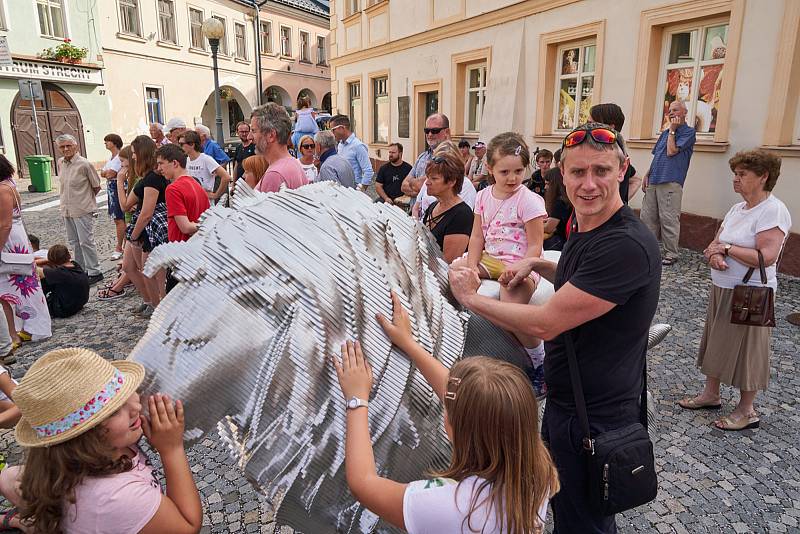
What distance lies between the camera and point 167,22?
872 inches

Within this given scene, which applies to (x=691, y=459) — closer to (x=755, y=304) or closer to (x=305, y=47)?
(x=755, y=304)

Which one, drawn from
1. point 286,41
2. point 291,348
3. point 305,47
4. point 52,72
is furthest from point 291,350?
point 305,47

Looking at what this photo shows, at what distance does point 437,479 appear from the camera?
46.9 inches

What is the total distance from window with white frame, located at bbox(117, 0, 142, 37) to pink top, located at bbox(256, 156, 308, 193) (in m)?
20.7

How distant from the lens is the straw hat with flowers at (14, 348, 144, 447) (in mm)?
1232

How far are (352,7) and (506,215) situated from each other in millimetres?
15423

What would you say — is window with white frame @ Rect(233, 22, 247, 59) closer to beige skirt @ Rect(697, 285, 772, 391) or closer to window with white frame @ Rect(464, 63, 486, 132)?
window with white frame @ Rect(464, 63, 486, 132)

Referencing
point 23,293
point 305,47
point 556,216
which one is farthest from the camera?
point 305,47

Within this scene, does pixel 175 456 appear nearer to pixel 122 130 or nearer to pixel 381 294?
pixel 381 294

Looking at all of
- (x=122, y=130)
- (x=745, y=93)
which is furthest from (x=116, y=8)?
(x=745, y=93)

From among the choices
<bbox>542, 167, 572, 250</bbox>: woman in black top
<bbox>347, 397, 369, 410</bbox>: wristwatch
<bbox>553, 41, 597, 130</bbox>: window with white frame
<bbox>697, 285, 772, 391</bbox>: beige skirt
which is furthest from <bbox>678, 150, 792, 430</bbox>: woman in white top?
<bbox>553, 41, 597, 130</bbox>: window with white frame

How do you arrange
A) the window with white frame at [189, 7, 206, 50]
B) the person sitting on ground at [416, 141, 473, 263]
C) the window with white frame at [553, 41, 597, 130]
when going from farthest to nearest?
1. the window with white frame at [189, 7, 206, 50]
2. the window with white frame at [553, 41, 597, 130]
3. the person sitting on ground at [416, 141, 473, 263]

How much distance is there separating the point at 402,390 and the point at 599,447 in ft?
2.41

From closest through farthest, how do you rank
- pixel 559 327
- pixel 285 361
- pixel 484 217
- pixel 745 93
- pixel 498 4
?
1. pixel 285 361
2. pixel 559 327
3. pixel 484 217
4. pixel 745 93
5. pixel 498 4
